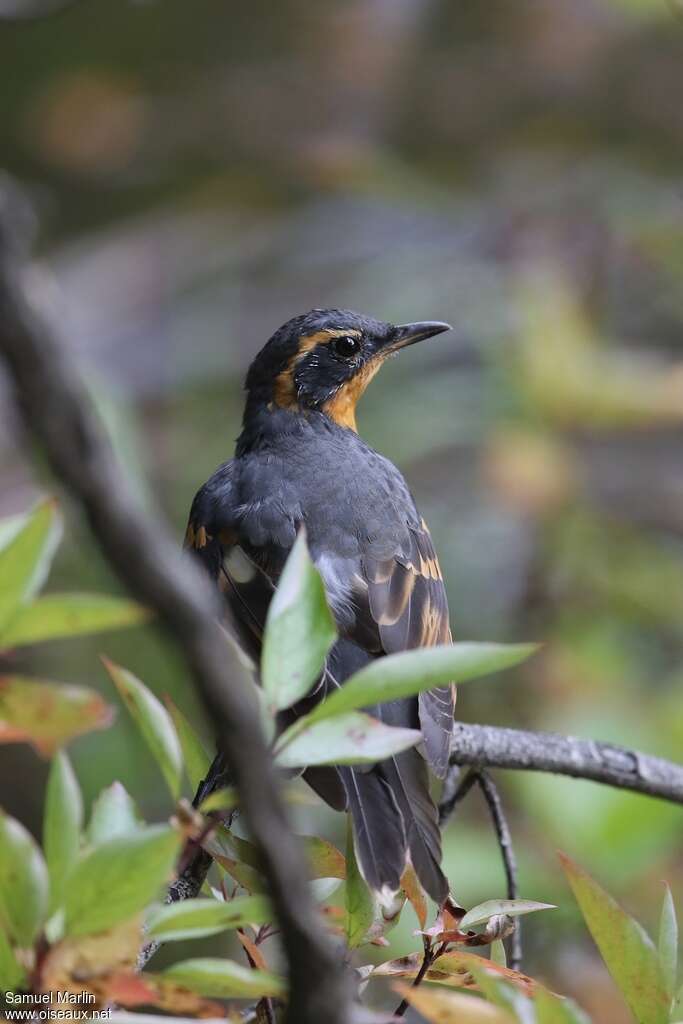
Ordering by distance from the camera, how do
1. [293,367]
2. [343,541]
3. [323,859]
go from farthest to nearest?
[293,367], [343,541], [323,859]

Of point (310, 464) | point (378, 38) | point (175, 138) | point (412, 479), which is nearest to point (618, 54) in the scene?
point (378, 38)

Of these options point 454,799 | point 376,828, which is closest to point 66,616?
point 376,828

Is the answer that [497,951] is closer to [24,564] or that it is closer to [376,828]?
[376,828]

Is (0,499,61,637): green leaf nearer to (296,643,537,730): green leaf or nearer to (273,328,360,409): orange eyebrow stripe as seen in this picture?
(296,643,537,730): green leaf

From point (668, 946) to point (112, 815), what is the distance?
0.80 meters

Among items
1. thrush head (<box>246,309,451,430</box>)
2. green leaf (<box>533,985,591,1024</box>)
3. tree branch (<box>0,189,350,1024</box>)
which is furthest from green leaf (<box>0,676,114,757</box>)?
thrush head (<box>246,309,451,430</box>)

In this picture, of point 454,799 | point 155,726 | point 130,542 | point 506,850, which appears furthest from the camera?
point 454,799

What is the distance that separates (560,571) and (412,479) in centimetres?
142

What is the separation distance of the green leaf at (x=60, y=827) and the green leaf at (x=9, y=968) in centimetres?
8

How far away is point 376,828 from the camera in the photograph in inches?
94.7

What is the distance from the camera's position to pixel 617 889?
457cm

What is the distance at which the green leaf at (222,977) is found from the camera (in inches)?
58.7

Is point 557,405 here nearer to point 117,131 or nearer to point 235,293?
point 235,293

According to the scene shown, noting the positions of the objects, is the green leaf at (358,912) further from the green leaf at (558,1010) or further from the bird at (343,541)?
the green leaf at (558,1010)
